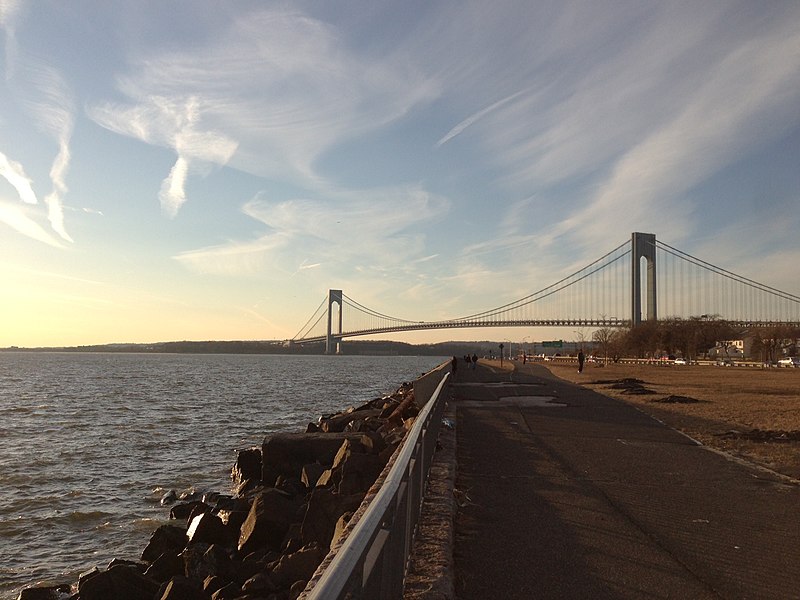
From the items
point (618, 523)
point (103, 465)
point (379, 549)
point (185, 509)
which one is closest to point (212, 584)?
point (618, 523)

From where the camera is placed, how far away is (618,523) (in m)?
6.21

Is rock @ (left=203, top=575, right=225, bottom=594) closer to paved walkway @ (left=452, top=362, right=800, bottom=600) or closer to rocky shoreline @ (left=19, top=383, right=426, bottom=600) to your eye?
rocky shoreline @ (left=19, top=383, right=426, bottom=600)

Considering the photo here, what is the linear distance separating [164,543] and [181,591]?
258 centimetres

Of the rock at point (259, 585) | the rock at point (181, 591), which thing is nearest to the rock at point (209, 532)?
the rock at point (181, 591)

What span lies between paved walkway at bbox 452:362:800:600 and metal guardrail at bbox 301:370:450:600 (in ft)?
2.23

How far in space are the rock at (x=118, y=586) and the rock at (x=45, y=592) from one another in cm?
91

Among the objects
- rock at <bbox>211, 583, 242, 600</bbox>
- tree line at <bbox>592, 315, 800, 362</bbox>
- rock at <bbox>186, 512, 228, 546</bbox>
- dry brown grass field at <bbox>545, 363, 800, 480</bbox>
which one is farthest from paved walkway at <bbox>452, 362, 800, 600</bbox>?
tree line at <bbox>592, 315, 800, 362</bbox>

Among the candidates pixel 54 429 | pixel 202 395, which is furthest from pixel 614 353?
pixel 54 429

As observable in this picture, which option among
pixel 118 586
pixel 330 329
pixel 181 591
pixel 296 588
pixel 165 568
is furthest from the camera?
pixel 330 329

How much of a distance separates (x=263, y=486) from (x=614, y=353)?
2915 inches

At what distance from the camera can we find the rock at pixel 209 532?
9414mm

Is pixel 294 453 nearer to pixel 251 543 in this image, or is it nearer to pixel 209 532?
pixel 209 532

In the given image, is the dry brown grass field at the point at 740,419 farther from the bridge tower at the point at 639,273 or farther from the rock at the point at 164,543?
the bridge tower at the point at 639,273

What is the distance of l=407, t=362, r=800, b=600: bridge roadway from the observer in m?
4.71
